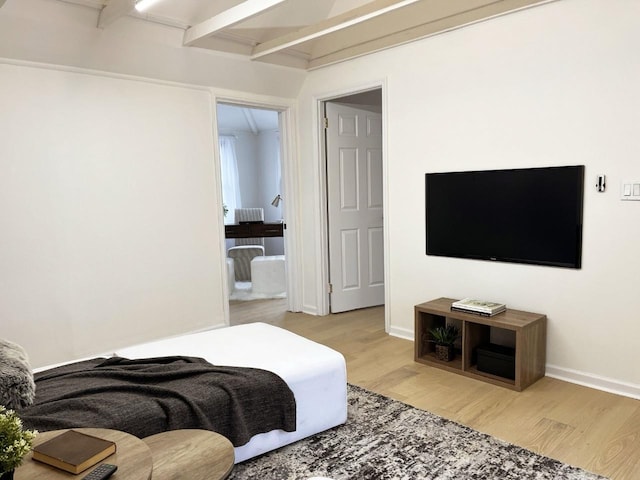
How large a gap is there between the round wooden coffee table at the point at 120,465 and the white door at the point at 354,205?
3.55 metres

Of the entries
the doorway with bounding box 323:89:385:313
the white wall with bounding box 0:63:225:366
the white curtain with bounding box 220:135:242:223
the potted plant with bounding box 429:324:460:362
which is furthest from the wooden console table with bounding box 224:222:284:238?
the potted plant with bounding box 429:324:460:362

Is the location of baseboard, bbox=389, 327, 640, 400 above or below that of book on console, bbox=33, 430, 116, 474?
below

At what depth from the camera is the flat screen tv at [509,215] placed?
3.12m

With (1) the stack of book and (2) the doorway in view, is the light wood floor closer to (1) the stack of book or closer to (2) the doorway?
(1) the stack of book

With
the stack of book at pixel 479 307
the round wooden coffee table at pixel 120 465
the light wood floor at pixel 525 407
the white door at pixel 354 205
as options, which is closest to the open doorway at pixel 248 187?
the white door at pixel 354 205

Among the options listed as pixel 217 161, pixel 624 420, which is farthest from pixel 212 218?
pixel 624 420

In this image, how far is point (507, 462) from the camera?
227cm

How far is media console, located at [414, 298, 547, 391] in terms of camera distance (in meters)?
3.07

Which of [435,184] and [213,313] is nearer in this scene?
[435,184]

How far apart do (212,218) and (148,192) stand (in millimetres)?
641

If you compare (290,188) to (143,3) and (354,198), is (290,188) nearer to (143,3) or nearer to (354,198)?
(354,198)

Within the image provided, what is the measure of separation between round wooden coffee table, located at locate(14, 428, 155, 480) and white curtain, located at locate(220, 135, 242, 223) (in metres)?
6.37

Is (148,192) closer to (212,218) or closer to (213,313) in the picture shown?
(212,218)

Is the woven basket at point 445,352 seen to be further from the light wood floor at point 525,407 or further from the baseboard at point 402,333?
the baseboard at point 402,333
